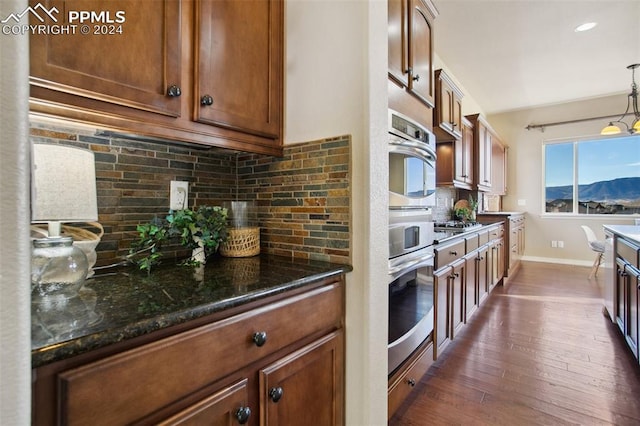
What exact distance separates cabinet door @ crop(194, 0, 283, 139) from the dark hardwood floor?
5.32 feet

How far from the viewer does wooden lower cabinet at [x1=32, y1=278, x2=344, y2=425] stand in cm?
52

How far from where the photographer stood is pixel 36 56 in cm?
72

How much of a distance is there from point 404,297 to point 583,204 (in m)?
5.88

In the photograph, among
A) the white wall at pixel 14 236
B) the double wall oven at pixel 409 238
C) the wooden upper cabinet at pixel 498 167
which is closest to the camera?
the white wall at pixel 14 236

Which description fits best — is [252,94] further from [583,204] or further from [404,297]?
[583,204]

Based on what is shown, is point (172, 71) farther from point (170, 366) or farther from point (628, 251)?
point (628, 251)

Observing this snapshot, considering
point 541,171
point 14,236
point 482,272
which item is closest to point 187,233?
point 14,236

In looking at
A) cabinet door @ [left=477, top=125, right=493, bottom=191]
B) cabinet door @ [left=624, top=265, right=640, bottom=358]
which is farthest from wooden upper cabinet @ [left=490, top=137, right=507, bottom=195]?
cabinet door @ [left=624, top=265, right=640, bottom=358]

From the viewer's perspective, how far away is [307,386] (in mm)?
978

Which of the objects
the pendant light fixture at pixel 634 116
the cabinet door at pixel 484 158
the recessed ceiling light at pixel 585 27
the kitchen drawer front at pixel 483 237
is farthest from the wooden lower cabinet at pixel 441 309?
the pendant light fixture at pixel 634 116

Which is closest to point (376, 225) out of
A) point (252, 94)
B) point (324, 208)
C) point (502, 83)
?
point (324, 208)

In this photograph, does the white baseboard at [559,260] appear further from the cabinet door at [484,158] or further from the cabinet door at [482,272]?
the cabinet door at [482,272]

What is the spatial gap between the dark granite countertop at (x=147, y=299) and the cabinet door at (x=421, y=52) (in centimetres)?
120

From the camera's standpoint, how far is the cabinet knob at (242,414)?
0.76m
